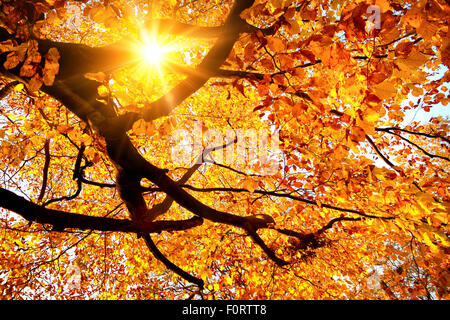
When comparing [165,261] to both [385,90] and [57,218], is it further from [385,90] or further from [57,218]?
[385,90]

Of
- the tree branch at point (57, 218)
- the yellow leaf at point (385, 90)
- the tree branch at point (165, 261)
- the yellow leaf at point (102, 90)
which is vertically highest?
the yellow leaf at point (102, 90)

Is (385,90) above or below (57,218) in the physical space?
above

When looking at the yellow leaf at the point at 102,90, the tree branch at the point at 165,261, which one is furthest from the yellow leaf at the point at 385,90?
the tree branch at the point at 165,261

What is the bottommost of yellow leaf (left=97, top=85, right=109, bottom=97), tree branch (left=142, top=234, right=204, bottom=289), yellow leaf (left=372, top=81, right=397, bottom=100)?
tree branch (left=142, top=234, right=204, bottom=289)

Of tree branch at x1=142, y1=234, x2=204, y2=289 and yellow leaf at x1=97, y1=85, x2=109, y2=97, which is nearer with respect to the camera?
yellow leaf at x1=97, y1=85, x2=109, y2=97

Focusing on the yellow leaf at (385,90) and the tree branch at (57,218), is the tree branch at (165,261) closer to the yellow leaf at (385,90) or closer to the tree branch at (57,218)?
the tree branch at (57,218)

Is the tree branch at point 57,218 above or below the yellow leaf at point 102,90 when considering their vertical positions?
below

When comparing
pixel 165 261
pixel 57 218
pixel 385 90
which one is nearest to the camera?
pixel 385 90

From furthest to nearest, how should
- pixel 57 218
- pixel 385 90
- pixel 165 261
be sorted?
pixel 165 261, pixel 57 218, pixel 385 90

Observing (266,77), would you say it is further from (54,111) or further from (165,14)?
(54,111)

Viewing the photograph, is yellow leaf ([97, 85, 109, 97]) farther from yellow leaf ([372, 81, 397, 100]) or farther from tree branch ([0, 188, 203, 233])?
yellow leaf ([372, 81, 397, 100])

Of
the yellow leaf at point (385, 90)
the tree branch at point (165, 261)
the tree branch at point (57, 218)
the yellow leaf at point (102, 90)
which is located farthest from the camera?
the tree branch at point (165, 261)

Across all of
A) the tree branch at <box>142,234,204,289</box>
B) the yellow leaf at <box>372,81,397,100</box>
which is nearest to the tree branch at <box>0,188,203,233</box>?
the tree branch at <box>142,234,204,289</box>

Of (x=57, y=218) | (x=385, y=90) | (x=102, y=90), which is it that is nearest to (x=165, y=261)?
(x=57, y=218)
